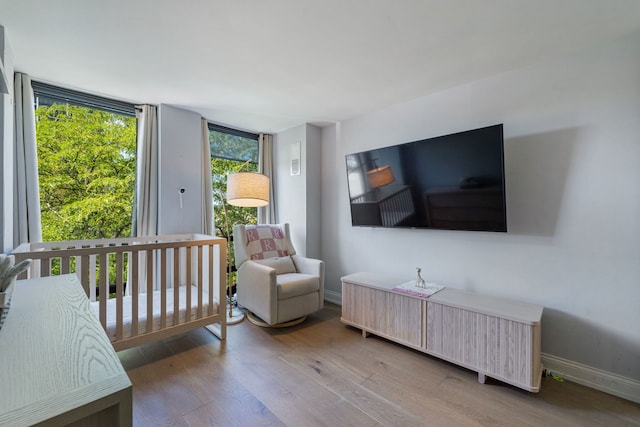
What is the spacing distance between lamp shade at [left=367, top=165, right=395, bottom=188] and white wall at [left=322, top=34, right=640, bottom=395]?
2.11 feet

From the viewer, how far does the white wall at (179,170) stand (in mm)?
2920

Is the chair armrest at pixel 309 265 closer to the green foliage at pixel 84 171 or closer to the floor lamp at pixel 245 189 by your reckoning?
the floor lamp at pixel 245 189

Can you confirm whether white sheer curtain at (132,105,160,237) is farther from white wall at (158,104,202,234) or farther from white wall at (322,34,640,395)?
white wall at (322,34,640,395)

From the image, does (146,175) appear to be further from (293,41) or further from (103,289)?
(293,41)

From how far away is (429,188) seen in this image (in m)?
2.40

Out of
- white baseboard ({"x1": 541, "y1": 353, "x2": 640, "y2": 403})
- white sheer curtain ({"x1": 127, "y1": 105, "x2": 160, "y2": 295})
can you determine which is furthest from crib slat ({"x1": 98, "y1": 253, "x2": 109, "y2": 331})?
white baseboard ({"x1": 541, "y1": 353, "x2": 640, "y2": 403})

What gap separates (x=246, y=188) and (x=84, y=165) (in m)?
1.85

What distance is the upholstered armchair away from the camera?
8.36ft

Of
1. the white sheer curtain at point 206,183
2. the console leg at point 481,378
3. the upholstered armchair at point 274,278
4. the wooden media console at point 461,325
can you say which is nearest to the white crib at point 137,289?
the upholstered armchair at point 274,278

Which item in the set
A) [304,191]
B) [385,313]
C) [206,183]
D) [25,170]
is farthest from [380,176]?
[25,170]

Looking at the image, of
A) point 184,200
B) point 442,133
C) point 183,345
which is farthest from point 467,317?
point 184,200

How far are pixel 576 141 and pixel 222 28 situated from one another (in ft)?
8.22

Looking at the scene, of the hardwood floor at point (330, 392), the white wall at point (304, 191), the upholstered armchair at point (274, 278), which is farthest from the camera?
the white wall at point (304, 191)

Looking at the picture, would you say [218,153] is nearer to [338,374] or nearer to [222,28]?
[222,28]
